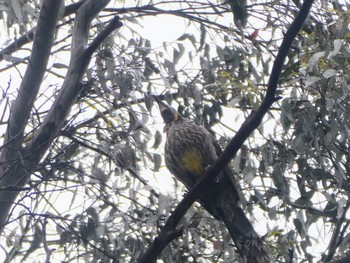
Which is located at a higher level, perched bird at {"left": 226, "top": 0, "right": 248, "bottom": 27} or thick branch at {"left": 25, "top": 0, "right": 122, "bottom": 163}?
perched bird at {"left": 226, "top": 0, "right": 248, "bottom": 27}

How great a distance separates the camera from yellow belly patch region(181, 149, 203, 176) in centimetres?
497

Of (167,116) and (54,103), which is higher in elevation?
(167,116)

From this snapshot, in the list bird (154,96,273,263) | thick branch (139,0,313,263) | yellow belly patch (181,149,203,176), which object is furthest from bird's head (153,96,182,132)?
thick branch (139,0,313,263)

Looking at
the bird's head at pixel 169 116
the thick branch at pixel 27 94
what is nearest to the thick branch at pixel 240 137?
the thick branch at pixel 27 94

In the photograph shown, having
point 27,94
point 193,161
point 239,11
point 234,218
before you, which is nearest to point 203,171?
point 193,161

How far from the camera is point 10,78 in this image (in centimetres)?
375

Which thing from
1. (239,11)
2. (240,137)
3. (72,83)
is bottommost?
(240,137)

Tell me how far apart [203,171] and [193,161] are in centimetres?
18

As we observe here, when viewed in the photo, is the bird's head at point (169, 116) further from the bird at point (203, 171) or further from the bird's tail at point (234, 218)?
the bird's tail at point (234, 218)

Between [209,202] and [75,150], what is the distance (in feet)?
2.76

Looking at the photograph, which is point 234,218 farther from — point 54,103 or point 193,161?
point 54,103

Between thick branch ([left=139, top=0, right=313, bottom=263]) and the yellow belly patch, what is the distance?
141cm

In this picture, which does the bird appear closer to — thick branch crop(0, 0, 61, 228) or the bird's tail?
the bird's tail

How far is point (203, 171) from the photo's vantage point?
4863 mm
